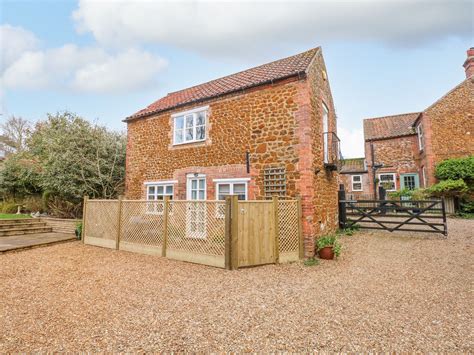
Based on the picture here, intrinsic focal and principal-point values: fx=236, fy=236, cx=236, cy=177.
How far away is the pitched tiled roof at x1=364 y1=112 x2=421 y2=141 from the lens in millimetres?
21716

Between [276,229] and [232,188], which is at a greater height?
[232,188]

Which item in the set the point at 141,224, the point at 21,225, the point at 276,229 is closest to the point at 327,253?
the point at 276,229

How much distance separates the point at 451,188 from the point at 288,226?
1450cm

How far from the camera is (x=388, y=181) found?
21719 millimetres

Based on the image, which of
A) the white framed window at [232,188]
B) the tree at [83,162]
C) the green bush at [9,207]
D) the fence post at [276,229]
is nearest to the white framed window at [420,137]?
the white framed window at [232,188]

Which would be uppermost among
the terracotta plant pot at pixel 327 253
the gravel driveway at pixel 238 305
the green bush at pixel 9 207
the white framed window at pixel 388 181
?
the white framed window at pixel 388 181

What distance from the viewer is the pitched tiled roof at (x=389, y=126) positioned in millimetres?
21716

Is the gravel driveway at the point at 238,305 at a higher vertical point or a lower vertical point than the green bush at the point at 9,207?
lower

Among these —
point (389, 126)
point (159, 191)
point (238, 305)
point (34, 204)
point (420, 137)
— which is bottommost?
point (238, 305)

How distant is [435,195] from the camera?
1591 centimetres

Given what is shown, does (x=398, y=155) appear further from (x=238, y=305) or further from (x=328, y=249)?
(x=238, y=305)

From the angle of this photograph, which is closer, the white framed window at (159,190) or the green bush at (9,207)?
the white framed window at (159,190)

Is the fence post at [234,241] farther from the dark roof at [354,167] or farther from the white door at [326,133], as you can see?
the dark roof at [354,167]

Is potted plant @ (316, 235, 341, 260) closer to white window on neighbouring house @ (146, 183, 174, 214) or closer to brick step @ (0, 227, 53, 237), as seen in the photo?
white window on neighbouring house @ (146, 183, 174, 214)
